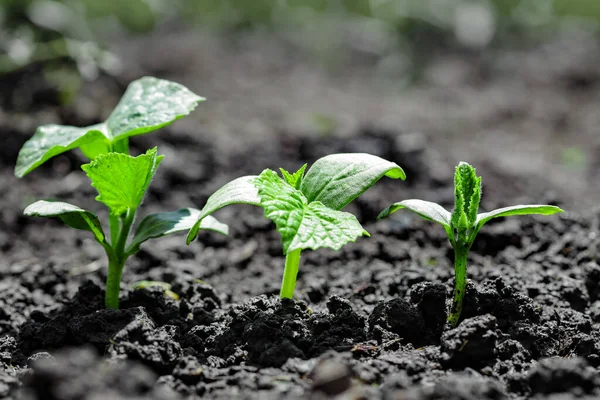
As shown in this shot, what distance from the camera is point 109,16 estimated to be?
7453mm

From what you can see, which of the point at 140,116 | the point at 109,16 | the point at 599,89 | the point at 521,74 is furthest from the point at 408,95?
the point at 140,116

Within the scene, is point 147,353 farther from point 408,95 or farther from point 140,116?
point 408,95

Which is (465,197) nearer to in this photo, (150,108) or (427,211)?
(427,211)

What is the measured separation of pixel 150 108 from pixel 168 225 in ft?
1.25

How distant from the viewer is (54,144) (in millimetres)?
1952

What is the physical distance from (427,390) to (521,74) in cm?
586

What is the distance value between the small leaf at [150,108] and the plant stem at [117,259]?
0.86 feet

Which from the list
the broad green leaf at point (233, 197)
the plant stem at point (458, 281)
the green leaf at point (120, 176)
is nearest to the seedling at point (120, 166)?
the green leaf at point (120, 176)

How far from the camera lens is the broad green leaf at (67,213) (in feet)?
5.92

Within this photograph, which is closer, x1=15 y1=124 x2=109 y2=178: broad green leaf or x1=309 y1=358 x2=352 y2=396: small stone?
x1=309 y1=358 x2=352 y2=396: small stone

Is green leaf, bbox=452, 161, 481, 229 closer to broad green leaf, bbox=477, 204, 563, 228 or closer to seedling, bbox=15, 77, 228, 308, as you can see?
broad green leaf, bbox=477, 204, 563, 228

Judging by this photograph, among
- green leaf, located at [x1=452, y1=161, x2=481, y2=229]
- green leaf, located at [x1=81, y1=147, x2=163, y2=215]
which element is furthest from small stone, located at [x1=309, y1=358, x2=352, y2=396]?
green leaf, located at [x1=81, y1=147, x2=163, y2=215]

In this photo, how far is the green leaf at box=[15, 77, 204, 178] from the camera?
1914 millimetres

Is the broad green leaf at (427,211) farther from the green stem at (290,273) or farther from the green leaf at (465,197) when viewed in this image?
the green stem at (290,273)
